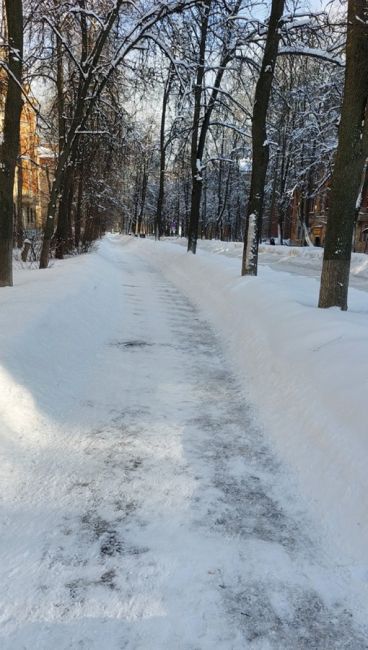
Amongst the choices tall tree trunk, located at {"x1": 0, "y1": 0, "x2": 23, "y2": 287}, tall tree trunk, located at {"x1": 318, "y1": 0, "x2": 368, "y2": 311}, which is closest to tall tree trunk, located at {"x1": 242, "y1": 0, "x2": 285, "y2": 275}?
tall tree trunk, located at {"x1": 318, "y1": 0, "x2": 368, "y2": 311}

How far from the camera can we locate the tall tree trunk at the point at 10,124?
8.57 m

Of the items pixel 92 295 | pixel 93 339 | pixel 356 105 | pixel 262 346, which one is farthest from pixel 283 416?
pixel 92 295

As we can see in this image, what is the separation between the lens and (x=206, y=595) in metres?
2.47

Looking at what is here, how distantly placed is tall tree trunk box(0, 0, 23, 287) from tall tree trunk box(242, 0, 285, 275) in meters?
4.90

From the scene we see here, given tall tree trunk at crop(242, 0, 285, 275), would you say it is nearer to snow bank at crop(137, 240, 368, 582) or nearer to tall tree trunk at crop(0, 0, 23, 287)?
snow bank at crop(137, 240, 368, 582)

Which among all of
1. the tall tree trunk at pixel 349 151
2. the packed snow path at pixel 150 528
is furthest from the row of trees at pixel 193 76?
Result: the packed snow path at pixel 150 528

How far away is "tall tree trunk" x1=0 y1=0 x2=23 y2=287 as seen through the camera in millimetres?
8570

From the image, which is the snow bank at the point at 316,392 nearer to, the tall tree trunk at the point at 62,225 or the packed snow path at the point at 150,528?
the packed snow path at the point at 150,528

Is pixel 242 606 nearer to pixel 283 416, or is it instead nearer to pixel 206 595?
pixel 206 595

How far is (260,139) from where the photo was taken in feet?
34.7

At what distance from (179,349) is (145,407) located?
239 centimetres

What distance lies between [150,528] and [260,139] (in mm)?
9503

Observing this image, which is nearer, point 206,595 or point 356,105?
point 206,595

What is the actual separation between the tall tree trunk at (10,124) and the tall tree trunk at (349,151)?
18.3ft
